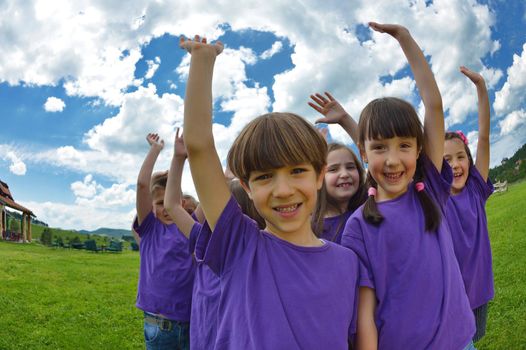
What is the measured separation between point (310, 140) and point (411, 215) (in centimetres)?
74

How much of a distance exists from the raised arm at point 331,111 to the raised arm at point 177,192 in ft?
3.75

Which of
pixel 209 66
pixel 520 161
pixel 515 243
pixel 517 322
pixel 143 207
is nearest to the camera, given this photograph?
pixel 209 66

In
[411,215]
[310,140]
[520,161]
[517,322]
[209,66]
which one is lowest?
[517,322]

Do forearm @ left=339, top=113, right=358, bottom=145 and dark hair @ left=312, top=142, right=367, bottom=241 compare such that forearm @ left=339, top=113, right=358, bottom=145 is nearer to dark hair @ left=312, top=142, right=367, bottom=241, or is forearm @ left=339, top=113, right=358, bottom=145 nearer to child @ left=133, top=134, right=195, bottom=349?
dark hair @ left=312, top=142, right=367, bottom=241

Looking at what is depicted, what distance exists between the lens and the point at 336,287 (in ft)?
6.62

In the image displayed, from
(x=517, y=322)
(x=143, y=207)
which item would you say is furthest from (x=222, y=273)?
(x=517, y=322)

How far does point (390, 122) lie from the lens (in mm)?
2451

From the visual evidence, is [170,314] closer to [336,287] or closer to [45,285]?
[336,287]

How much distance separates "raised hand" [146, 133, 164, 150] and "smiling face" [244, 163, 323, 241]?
2.76 meters

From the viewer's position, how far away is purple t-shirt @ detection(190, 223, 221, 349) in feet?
10.6

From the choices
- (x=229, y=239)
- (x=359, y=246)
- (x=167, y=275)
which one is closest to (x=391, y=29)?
(x=359, y=246)

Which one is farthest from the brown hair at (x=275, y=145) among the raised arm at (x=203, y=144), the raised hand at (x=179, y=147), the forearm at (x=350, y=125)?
the raised hand at (x=179, y=147)

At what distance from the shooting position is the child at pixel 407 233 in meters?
2.16

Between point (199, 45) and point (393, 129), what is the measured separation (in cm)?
111
